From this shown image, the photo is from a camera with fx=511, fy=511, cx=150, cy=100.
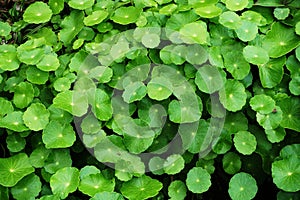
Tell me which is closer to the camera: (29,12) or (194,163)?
(194,163)

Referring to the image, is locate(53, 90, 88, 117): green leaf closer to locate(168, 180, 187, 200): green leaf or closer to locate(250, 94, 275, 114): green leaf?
locate(168, 180, 187, 200): green leaf

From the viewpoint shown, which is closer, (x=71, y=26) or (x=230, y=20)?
(x=230, y=20)

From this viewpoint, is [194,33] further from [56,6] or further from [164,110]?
[56,6]

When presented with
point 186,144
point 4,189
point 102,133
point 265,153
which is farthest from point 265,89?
point 4,189

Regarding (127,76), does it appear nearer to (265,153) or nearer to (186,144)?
(186,144)

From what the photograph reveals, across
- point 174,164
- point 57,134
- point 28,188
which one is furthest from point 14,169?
point 174,164

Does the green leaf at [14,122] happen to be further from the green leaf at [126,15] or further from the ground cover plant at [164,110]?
the green leaf at [126,15]
